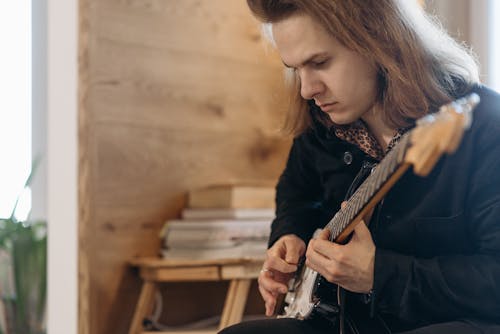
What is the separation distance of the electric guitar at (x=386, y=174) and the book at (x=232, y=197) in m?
0.68

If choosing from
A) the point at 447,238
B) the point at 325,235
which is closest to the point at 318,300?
the point at 325,235

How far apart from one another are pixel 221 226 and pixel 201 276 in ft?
0.55

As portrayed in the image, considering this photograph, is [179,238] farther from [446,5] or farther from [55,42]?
[446,5]

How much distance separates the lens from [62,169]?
2117 millimetres

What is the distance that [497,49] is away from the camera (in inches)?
82.9

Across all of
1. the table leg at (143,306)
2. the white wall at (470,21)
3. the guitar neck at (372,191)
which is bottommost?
the table leg at (143,306)

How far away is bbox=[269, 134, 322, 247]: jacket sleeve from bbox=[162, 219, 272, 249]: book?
50 centimetres

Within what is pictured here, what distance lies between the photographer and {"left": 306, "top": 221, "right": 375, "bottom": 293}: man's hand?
47.8 inches

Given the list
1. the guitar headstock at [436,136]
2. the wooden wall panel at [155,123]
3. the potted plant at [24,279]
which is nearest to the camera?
the guitar headstock at [436,136]

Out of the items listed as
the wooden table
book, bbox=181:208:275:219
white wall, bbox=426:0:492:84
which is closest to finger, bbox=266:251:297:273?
the wooden table

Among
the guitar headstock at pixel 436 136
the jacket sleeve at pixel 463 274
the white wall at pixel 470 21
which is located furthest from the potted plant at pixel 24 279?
the guitar headstock at pixel 436 136

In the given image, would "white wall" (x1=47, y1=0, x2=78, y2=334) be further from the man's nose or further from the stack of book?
the man's nose

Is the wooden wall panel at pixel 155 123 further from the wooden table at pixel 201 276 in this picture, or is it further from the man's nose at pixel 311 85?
the man's nose at pixel 311 85

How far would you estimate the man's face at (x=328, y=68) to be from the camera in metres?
1.32
